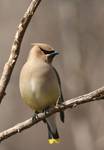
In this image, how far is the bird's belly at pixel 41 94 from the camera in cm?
423

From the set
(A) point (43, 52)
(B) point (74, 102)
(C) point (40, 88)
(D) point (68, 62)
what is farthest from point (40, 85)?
(D) point (68, 62)

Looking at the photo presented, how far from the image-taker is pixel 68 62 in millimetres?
7879

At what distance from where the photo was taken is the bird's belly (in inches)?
167

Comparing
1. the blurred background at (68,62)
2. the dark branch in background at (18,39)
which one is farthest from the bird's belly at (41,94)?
the blurred background at (68,62)

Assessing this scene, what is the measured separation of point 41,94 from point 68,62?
3.60 m

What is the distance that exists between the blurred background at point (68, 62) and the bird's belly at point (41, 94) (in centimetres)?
223

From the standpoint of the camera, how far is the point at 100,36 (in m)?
8.27

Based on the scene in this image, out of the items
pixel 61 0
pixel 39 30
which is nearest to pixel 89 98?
pixel 61 0

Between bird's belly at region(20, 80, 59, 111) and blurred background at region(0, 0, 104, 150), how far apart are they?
223 cm

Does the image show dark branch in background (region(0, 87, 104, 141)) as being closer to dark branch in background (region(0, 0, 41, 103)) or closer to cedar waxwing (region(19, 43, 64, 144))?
dark branch in background (region(0, 0, 41, 103))

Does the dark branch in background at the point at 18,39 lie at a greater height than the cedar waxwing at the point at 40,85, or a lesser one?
greater

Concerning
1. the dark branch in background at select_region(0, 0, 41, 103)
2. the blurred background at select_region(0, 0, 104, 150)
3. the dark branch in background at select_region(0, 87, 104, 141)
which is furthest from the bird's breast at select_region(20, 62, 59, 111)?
the blurred background at select_region(0, 0, 104, 150)

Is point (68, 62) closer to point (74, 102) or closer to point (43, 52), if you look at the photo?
point (43, 52)

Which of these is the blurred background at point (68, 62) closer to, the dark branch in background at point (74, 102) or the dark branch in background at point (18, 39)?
the dark branch in background at point (74, 102)
